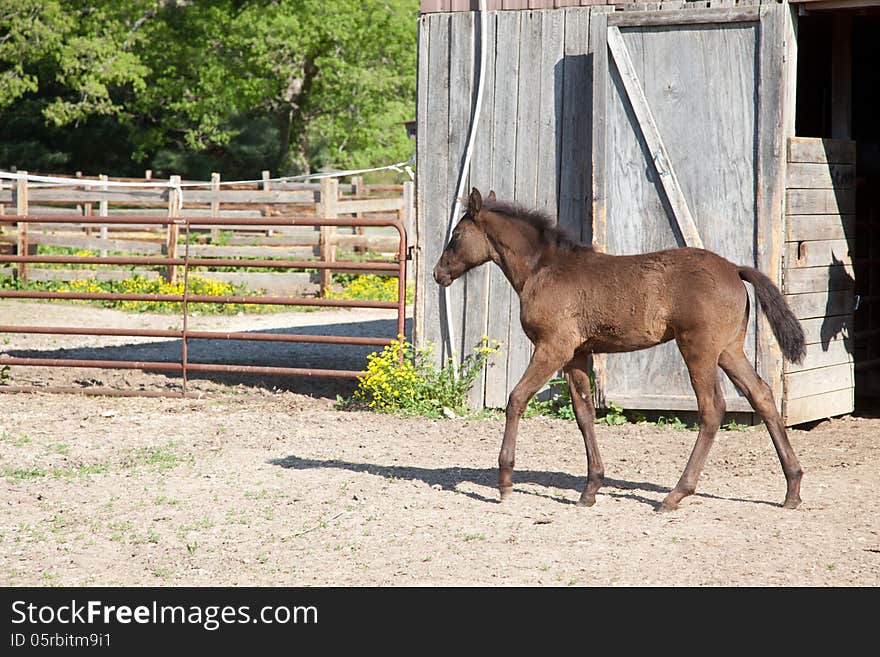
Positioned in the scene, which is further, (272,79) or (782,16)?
(272,79)

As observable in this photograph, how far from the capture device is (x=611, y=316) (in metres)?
6.09

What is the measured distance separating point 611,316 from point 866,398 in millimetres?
5411

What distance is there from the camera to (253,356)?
12.2 metres

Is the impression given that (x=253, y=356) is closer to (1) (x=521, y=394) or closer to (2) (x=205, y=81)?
(1) (x=521, y=394)

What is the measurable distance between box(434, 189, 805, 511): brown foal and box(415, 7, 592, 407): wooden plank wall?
8.09 feet

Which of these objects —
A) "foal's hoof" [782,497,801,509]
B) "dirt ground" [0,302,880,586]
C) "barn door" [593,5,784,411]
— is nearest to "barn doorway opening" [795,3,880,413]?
"dirt ground" [0,302,880,586]

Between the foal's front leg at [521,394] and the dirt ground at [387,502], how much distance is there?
167mm

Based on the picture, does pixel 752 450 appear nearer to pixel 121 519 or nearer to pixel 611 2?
pixel 611 2

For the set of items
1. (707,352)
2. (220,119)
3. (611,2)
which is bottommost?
(707,352)

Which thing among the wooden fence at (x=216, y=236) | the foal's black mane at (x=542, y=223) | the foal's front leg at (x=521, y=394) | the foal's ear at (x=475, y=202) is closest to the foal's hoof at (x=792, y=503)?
the foal's front leg at (x=521, y=394)

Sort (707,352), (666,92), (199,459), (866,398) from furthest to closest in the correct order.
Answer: (866,398) → (666,92) → (199,459) → (707,352)

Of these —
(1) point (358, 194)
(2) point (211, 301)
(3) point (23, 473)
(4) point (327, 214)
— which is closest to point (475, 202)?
(3) point (23, 473)

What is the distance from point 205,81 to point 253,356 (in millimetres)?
20622
